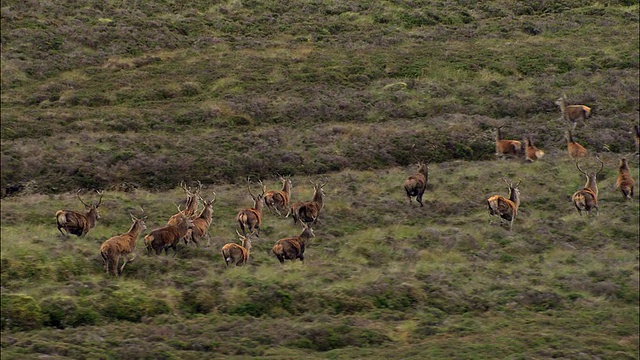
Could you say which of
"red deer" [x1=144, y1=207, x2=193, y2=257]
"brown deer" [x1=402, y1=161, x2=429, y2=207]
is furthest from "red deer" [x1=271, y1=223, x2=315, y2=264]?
"brown deer" [x1=402, y1=161, x2=429, y2=207]

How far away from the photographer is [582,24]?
6081 cm

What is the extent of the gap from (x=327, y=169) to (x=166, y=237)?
15022 mm

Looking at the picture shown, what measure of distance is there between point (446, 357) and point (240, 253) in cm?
733

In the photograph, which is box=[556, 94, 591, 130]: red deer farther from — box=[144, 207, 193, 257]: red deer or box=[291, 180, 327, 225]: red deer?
box=[144, 207, 193, 257]: red deer

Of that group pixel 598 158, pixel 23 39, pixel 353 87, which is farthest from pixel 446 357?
pixel 23 39

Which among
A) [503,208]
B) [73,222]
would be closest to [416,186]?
[503,208]

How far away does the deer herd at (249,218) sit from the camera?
2241 centimetres

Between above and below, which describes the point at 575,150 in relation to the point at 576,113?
below

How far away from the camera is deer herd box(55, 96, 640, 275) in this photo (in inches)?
882

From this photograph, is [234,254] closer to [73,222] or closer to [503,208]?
[73,222]

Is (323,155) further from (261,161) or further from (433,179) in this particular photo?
(433,179)

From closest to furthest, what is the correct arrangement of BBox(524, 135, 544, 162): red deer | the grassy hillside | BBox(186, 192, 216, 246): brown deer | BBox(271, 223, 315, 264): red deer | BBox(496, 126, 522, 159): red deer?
the grassy hillside → BBox(271, 223, 315, 264): red deer → BBox(186, 192, 216, 246): brown deer → BBox(524, 135, 544, 162): red deer → BBox(496, 126, 522, 159): red deer

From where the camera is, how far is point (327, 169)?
3697cm

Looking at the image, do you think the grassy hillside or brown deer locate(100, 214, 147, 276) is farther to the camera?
brown deer locate(100, 214, 147, 276)
